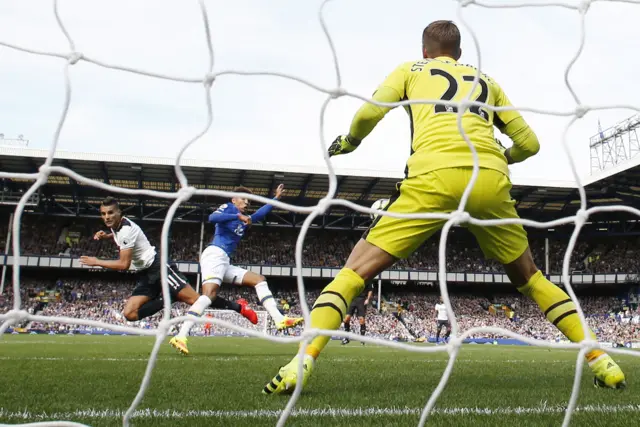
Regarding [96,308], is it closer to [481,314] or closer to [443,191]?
[481,314]

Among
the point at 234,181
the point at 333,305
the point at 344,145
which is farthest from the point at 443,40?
the point at 234,181

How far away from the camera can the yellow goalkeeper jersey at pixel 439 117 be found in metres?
2.74

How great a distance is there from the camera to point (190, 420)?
224 centimetres

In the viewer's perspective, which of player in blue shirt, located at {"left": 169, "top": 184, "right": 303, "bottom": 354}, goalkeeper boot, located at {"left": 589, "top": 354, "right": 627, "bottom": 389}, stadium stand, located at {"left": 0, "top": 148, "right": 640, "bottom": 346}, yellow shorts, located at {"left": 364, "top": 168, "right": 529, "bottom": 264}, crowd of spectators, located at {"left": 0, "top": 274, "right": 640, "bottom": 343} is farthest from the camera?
crowd of spectators, located at {"left": 0, "top": 274, "right": 640, "bottom": 343}

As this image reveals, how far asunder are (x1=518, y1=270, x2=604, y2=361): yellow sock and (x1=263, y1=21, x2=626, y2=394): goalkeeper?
2 centimetres

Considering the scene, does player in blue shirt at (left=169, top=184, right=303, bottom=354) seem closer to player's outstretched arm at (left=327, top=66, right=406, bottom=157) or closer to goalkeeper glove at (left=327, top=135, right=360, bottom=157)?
goalkeeper glove at (left=327, top=135, right=360, bottom=157)

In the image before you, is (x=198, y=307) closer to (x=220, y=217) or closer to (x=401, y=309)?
(x=220, y=217)

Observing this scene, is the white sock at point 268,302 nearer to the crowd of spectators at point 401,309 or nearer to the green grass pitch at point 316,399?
the green grass pitch at point 316,399

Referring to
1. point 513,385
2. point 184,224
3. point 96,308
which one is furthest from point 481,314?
point 513,385

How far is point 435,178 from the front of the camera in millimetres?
2695

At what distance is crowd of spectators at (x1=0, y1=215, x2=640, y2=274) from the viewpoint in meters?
29.4

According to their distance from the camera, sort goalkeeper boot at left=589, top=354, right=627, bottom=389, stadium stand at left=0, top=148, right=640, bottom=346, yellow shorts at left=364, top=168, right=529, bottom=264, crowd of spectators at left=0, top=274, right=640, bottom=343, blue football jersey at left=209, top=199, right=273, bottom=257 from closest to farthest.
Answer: yellow shorts at left=364, top=168, right=529, bottom=264 → goalkeeper boot at left=589, top=354, right=627, bottom=389 → blue football jersey at left=209, top=199, right=273, bottom=257 → stadium stand at left=0, top=148, right=640, bottom=346 → crowd of spectators at left=0, top=274, right=640, bottom=343

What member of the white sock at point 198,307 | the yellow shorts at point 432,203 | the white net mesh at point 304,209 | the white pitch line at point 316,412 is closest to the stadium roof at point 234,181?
the white sock at point 198,307

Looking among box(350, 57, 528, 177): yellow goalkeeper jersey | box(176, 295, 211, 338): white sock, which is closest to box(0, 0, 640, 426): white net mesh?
box(350, 57, 528, 177): yellow goalkeeper jersey
